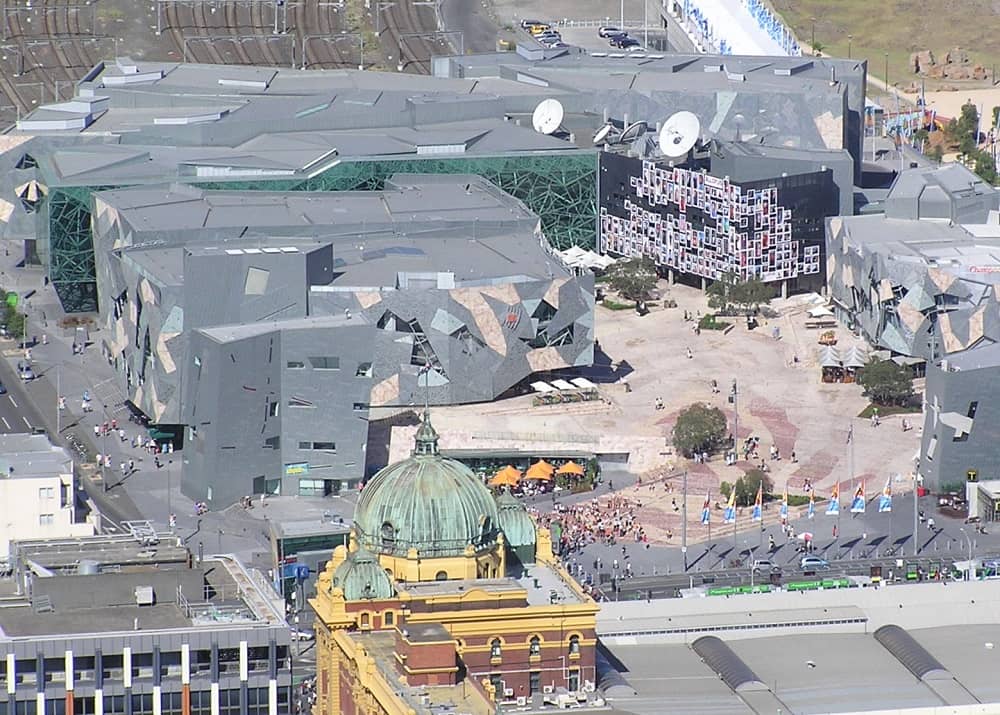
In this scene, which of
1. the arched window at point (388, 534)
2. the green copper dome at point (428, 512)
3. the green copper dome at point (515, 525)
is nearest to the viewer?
the green copper dome at point (428, 512)

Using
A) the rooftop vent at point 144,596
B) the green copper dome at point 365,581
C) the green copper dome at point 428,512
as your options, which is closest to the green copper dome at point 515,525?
the green copper dome at point 428,512

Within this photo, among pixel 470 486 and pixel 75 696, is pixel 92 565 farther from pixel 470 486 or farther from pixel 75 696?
pixel 470 486

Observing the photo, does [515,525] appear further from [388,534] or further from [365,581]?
[365,581]

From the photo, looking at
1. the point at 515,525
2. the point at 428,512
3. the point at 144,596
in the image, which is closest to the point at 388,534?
the point at 428,512

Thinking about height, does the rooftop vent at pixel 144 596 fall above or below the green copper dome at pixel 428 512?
below

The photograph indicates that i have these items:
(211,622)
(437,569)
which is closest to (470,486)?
(437,569)

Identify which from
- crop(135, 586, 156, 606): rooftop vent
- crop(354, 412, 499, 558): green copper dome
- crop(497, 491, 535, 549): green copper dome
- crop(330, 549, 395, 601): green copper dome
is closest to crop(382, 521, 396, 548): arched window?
crop(354, 412, 499, 558): green copper dome

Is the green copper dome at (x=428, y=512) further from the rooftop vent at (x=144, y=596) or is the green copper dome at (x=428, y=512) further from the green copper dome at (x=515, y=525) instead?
the rooftop vent at (x=144, y=596)
